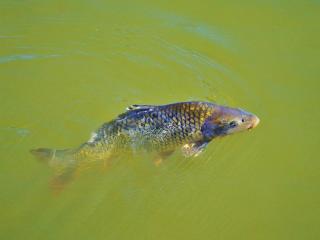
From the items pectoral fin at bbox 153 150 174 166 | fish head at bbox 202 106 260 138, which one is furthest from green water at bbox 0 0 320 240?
fish head at bbox 202 106 260 138

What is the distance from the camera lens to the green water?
14.8 ft

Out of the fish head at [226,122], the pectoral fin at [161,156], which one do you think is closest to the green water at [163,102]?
the pectoral fin at [161,156]

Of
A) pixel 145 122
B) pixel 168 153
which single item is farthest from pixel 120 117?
pixel 168 153

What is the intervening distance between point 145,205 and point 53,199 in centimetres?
83

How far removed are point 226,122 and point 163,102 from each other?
3.52ft

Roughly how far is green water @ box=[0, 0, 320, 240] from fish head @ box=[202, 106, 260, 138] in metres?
0.33

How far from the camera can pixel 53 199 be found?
14.9 feet

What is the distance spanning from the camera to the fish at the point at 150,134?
4.56 m

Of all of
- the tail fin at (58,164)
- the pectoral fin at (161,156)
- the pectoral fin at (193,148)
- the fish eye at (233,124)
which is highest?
the fish eye at (233,124)

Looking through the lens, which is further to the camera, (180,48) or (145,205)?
(180,48)

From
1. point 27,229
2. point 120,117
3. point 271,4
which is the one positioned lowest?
point 27,229

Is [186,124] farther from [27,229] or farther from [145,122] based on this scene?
[27,229]

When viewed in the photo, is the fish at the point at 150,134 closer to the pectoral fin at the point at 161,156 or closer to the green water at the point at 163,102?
the pectoral fin at the point at 161,156

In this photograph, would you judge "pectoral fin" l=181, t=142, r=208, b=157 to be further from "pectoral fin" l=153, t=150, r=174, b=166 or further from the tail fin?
the tail fin
